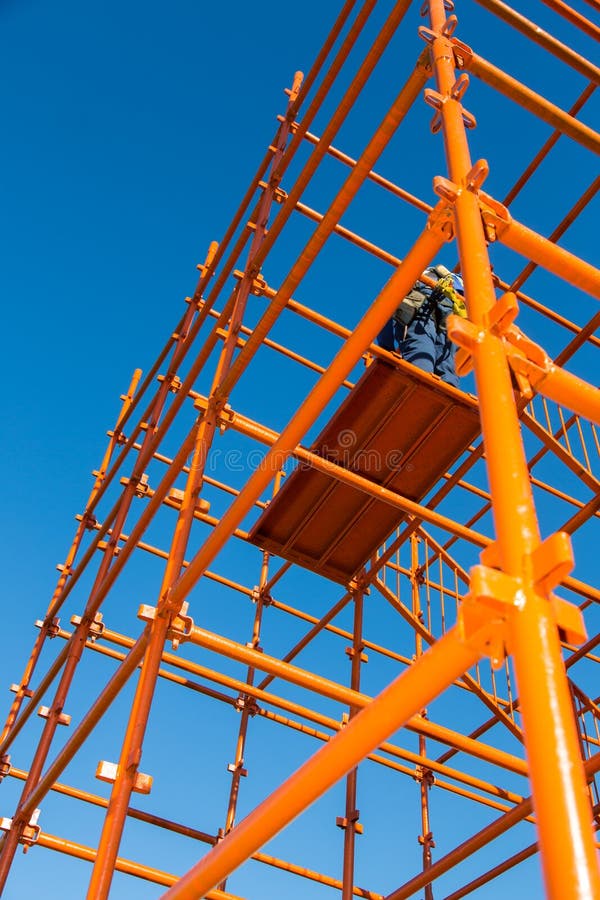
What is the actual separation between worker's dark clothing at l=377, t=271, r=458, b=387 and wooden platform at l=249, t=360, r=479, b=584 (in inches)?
10.4

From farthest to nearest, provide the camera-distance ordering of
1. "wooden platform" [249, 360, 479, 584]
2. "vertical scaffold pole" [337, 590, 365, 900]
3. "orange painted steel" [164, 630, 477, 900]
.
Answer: "wooden platform" [249, 360, 479, 584], "vertical scaffold pole" [337, 590, 365, 900], "orange painted steel" [164, 630, 477, 900]

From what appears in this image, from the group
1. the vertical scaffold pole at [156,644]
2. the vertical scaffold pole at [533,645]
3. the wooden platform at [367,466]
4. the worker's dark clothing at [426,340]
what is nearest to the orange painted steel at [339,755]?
the vertical scaffold pole at [533,645]

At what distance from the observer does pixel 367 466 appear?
6105mm

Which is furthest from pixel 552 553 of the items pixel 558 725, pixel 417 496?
pixel 417 496

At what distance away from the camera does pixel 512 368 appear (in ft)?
6.81

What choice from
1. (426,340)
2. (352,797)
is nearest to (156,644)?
(352,797)

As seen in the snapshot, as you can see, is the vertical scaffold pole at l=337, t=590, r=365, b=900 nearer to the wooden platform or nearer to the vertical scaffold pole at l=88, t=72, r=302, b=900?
the wooden platform

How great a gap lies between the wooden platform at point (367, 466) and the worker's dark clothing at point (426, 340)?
26 cm

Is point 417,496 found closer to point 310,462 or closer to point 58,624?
point 310,462

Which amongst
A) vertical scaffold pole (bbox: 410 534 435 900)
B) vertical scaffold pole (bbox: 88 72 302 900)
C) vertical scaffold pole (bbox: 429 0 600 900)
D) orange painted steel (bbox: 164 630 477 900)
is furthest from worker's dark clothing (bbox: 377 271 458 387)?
orange painted steel (bbox: 164 630 477 900)

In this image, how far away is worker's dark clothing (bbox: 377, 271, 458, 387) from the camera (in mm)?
5840

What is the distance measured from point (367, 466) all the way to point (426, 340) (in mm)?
1085

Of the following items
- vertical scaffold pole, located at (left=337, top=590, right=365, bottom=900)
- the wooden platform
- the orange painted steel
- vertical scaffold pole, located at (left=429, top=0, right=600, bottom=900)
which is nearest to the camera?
vertical scaffold pole, located at (left=429, top=0, right=600, bottom=900)

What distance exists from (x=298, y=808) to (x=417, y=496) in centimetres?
449
